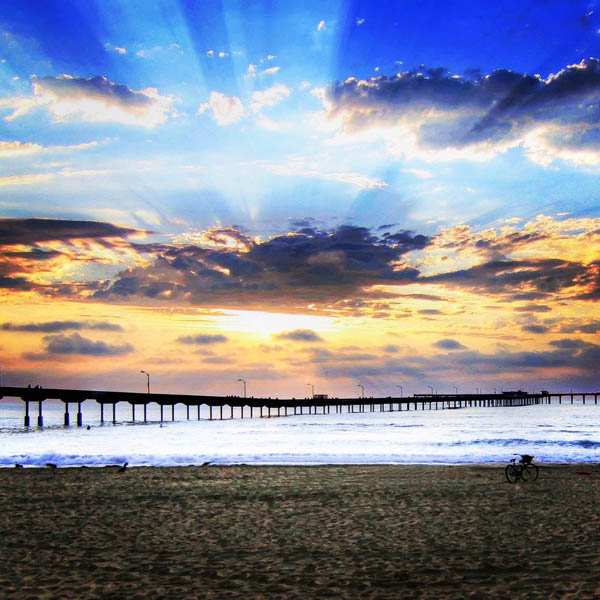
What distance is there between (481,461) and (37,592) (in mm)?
25247

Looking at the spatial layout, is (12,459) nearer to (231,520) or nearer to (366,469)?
(366,469)

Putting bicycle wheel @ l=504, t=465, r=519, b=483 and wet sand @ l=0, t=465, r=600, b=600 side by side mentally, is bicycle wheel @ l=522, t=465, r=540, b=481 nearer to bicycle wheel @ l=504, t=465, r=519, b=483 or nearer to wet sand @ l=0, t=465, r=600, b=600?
bicycle wheel @ l=504, t=465, r=519, b=483

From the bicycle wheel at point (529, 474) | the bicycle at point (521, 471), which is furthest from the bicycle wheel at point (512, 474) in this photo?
the bicycle wheel at point (529, 474)

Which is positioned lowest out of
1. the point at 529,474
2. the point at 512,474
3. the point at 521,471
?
the point at 529,474

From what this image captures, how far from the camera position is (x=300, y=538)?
13.1m

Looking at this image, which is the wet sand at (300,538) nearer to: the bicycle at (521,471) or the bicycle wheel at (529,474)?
the bicycle at (521,471)

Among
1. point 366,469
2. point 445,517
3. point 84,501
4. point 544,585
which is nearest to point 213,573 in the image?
point 544,585

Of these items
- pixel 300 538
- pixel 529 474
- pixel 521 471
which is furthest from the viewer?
pixel 529 474

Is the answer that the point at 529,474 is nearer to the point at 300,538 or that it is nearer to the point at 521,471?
the point at 521,471

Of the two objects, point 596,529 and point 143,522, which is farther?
point 143,522

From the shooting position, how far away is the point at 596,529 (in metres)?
13.9

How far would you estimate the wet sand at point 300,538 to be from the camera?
9562 millimetres

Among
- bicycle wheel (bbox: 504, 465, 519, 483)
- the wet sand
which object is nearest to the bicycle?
bicycle wheel (bbox: 504, 465, 519, 483)

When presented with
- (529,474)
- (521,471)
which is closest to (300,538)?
(521,471)
